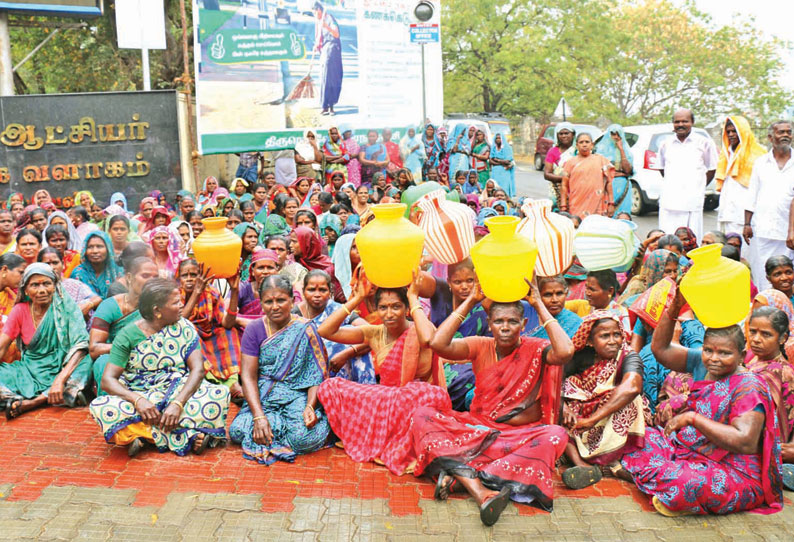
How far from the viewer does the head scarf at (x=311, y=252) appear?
245 inches

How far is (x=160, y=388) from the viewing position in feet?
13.8

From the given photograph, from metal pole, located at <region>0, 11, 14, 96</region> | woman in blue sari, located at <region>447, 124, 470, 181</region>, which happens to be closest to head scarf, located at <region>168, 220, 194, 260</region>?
woman in blue sari, located at <region>447, 124, 470, 181</region>

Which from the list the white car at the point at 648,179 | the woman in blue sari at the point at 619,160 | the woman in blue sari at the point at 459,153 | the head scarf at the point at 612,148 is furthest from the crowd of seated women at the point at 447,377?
the white car at the point at 648,179

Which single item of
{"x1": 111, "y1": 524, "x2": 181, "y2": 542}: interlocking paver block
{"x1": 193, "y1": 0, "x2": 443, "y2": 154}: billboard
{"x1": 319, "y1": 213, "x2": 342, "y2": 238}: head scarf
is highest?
{"x1": 193, "y1": 0, "x2": 443, "y2": 154}: billboard

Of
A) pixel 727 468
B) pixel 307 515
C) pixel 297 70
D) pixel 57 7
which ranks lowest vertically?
pixel 307 515

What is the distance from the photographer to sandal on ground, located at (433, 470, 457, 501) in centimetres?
357

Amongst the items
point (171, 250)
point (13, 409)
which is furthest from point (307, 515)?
point (171, 250)

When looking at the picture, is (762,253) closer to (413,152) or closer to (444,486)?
(444,486)

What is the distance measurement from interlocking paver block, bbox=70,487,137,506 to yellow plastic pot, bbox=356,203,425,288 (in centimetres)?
163

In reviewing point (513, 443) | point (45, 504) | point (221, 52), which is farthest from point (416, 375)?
point (221, 52)

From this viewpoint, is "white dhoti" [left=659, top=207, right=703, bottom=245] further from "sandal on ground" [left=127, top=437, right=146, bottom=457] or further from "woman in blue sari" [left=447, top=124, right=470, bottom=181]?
"sandal on ground" [left=127, top=437, right=146, bottom=457]

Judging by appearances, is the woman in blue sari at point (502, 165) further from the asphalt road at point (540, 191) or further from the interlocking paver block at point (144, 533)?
the interlocking paver block at point (144, 533)

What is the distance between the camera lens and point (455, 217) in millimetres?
4398

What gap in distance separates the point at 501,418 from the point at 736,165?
446 centimetres
